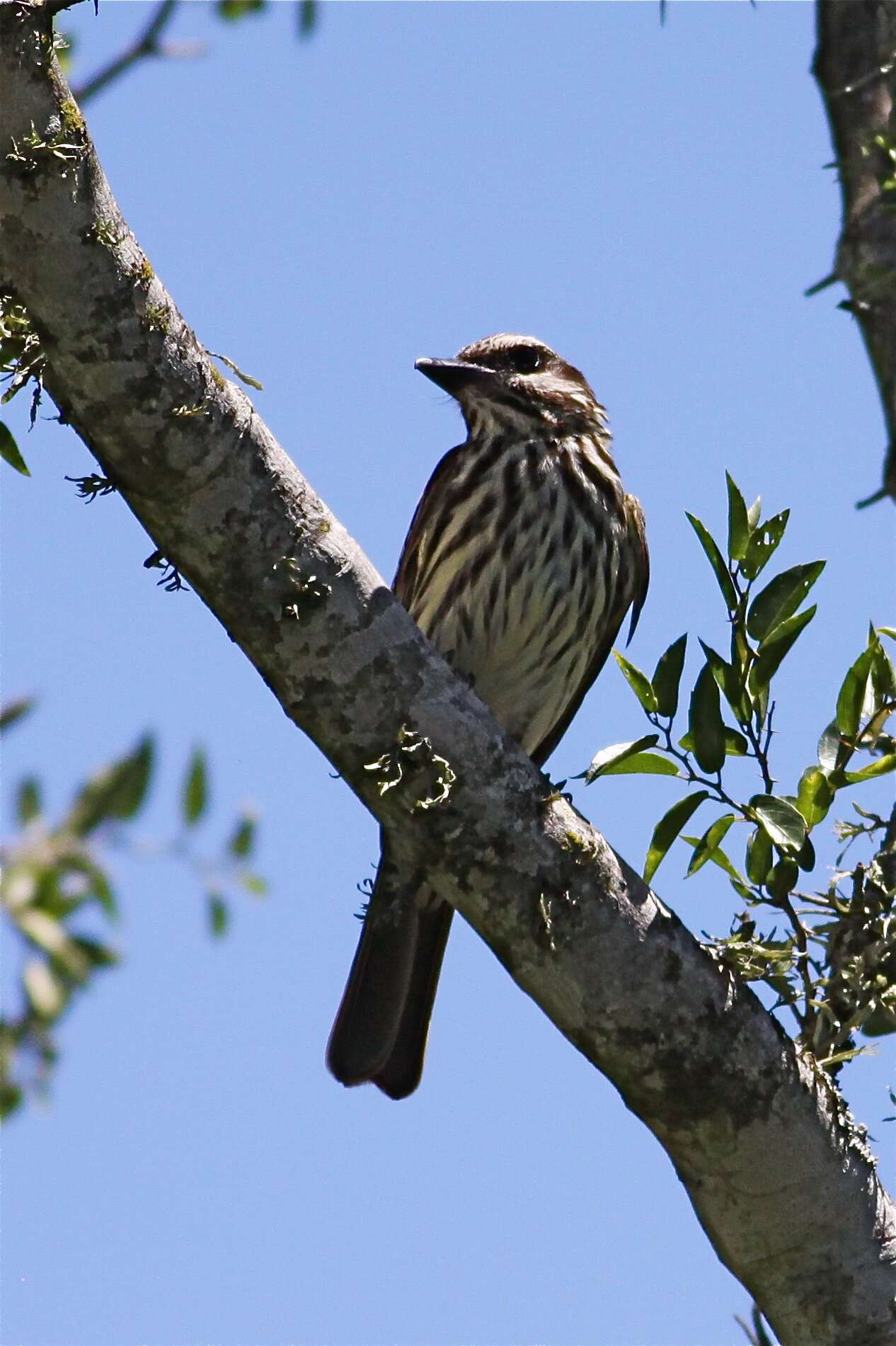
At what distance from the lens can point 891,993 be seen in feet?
11.6

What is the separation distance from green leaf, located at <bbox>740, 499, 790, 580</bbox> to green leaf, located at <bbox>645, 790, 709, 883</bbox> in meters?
0.56

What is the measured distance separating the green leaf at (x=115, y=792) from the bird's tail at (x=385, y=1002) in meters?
2.85

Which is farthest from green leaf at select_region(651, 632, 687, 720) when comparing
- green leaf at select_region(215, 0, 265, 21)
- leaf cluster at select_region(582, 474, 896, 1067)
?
green leaf at select_region(215, 0, 265, 21)

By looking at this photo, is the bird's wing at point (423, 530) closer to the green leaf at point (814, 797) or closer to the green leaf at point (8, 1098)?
the green leaf at point (814, 797)

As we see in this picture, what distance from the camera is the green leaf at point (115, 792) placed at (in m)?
1.52

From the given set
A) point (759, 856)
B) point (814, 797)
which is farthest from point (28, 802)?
point (814, 797)

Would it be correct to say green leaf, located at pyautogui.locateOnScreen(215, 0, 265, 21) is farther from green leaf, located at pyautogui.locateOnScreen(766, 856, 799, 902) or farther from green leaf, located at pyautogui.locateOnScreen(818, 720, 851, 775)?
green leaf, located at pyautogui.locateOnScreen(766, 856, 799, 902)

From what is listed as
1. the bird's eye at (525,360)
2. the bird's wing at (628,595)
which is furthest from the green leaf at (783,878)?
the bird's eye at (525,360)

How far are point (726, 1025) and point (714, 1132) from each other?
0.73ft

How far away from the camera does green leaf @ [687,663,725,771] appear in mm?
3598

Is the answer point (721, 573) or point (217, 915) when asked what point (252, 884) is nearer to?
point (217, 915)

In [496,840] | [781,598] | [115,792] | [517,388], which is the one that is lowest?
[115,792]

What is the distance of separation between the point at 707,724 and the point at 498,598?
4.49 feet

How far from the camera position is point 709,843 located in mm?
3643
